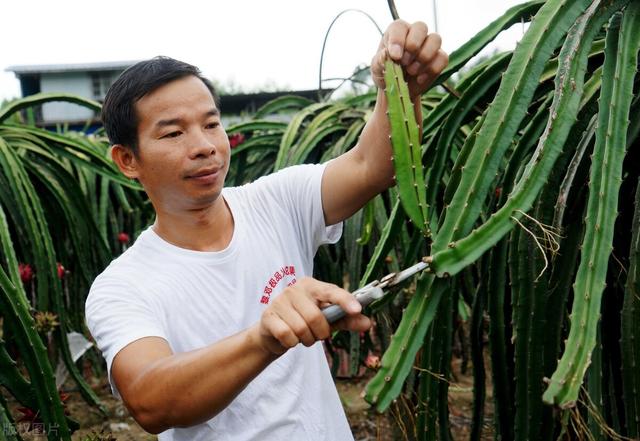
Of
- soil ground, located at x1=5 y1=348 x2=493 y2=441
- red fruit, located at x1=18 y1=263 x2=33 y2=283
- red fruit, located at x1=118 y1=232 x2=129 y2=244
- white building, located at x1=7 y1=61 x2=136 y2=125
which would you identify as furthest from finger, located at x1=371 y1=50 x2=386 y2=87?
white building, located at x1=7 y1=61 x2=136 y2=125

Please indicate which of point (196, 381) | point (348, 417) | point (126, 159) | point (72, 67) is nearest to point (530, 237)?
point (196, 381)

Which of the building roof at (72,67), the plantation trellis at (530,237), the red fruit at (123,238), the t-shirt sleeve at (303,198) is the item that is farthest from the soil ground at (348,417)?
the building roof at (72,67)

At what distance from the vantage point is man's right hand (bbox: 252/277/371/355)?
2.76ft

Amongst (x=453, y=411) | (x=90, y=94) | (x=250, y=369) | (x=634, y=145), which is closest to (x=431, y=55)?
(x=634, y=145)

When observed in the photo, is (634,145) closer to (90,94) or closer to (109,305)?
(109,305)

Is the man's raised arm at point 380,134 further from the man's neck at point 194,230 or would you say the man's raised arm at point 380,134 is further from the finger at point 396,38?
the man's neck at point 194,230

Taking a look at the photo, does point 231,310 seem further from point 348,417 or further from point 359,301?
point 348,417

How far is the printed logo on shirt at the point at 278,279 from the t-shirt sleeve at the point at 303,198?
0.12m

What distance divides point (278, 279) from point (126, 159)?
0.38 meters

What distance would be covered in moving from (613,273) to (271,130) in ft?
6.74

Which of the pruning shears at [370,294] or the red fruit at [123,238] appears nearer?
the pruning shears at [370,294]

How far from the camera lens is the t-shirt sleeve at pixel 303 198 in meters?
1.41

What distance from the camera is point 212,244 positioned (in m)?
1.33

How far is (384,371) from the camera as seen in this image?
0.87 meters
